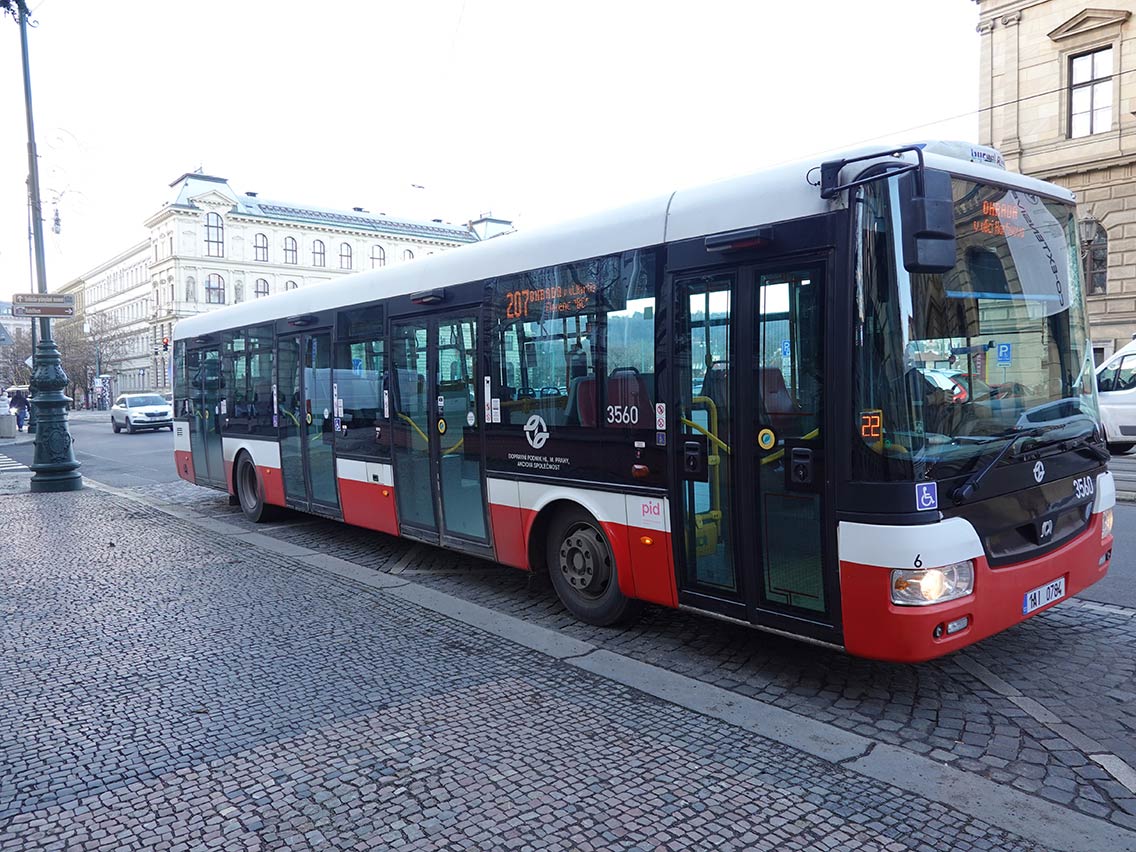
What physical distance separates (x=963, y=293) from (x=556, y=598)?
387 centimetres

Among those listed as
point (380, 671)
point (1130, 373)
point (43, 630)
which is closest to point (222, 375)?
point (43, 630)

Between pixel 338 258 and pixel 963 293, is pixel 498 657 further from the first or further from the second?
pixel 338 258

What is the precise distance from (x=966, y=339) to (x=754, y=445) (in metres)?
1.19

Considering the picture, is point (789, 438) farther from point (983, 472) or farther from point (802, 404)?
point (983, 472)

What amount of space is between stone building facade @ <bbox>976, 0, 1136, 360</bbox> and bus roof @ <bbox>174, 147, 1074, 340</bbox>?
22.9 meters

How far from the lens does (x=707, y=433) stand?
16.1 feet

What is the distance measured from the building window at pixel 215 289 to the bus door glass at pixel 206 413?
70919mm

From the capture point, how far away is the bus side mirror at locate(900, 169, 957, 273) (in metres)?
3.88

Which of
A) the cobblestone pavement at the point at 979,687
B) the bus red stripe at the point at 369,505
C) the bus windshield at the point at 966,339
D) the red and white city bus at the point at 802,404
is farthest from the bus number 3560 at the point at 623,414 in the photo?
the bus red stripe at the point at 369,505

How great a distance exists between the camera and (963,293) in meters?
4.30

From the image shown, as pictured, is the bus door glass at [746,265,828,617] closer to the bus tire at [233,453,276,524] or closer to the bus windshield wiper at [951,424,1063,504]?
the bus windshield wiper at [951,424,1063,504]

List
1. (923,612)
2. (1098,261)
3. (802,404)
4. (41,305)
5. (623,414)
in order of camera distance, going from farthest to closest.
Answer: (1098,261) < (41,305) < (623,414) < (802,404) < (923,612)

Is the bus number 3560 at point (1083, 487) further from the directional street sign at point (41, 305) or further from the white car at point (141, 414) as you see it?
the white car at point (141, 414)

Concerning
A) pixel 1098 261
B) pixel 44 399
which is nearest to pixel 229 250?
pixel 44 399
